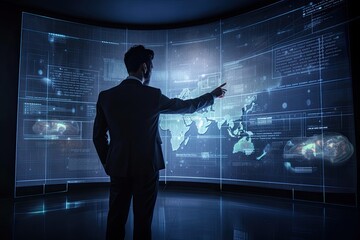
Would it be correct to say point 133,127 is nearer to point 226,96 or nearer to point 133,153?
point 133,153

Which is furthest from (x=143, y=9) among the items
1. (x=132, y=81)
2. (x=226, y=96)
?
(x=132, y=81)

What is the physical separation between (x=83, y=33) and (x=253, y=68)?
2.94 m

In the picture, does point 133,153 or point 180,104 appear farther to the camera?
point 180,104

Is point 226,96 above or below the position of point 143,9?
below

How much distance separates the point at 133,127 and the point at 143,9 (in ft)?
12.3

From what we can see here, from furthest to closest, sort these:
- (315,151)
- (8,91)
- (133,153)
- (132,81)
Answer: (8,91) < (315,151) < (132,81) < (133,153)

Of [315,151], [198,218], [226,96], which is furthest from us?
[226,96]

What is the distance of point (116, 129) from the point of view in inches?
60.4

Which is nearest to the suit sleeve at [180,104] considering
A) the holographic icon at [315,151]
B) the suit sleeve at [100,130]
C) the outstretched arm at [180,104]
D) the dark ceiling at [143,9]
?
the outstretched arm at [180,104]

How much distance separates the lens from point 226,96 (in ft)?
15.4

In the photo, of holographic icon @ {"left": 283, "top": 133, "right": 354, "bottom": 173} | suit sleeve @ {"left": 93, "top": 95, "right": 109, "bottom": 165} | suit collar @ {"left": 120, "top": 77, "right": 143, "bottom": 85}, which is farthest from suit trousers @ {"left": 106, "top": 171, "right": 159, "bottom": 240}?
holographic icon @ {"left": 283, "top": 133, "right": 354, "bottom": 173}

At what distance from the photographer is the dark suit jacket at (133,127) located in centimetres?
149

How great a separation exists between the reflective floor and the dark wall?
43 centimetres

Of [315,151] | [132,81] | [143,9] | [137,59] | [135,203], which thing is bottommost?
[135,203]
